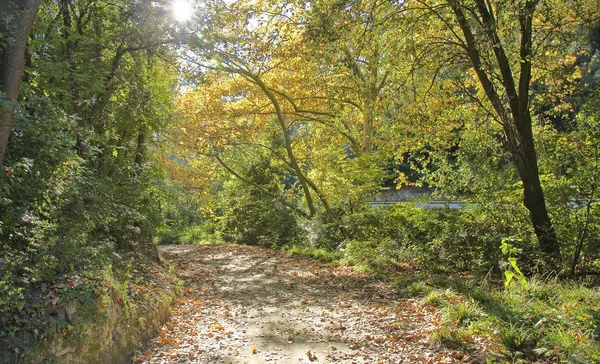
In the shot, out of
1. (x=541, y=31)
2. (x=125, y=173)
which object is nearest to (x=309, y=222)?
(x=125, y=173)

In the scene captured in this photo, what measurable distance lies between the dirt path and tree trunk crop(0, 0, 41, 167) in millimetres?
2823

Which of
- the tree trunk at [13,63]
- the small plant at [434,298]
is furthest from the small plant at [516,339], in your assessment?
the tree trunk at [13,63]

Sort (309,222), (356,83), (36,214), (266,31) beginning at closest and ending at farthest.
Answer: (36,214) < (266,31) < (356,83) < (309,222)

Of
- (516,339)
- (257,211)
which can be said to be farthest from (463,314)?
(257,211)

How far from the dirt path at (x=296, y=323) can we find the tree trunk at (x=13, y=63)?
2823mm

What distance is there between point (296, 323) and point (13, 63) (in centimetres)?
473

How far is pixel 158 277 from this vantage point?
710cm

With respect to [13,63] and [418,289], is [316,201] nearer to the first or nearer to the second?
[418,289]

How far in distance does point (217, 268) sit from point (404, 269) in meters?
4.91

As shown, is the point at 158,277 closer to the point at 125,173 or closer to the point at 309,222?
the point at 125,173

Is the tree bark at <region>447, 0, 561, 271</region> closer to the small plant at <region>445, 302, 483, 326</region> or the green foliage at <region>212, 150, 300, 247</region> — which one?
the small plant at <region>445, 302, 483, 326</region>

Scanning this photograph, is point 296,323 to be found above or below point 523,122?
below

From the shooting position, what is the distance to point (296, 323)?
19.7 feet

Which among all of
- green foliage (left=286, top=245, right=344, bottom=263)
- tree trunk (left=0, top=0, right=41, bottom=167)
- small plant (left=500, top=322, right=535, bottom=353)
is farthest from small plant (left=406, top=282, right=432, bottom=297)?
tree trunk (left=0, top=0, right=41, bottom=167)
